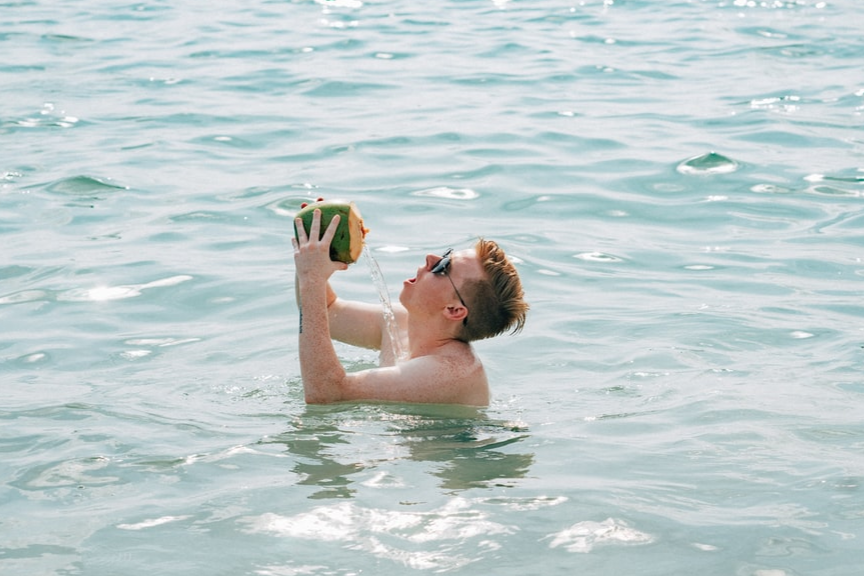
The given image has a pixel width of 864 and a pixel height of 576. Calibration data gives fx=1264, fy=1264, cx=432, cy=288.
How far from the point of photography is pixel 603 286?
7906mm

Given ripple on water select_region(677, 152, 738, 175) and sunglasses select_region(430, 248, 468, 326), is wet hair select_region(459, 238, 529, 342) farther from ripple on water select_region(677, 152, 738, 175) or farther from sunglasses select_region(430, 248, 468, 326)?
ripple on water select_region(677, 152, 738, 175)

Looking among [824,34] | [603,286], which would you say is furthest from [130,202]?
[824,34]

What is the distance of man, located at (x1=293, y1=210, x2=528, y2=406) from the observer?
539 cm

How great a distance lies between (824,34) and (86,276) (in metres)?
12.5

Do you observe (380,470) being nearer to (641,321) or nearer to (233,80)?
(641,321)

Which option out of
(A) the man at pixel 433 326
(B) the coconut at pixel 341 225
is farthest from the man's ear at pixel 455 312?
(B) the coconut at pixel 341 225

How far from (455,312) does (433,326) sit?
13 centimetres

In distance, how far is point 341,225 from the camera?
538 centimetres

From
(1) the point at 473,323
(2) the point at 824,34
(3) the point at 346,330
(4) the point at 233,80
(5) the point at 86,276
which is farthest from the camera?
(2) the point at 824,34

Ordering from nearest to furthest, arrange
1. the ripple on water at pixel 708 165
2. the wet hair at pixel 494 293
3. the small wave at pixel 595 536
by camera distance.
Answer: the small wave at pixel 595 536 → the wet hair at pixel 494 293 → the ripple on water at pixel 708 165

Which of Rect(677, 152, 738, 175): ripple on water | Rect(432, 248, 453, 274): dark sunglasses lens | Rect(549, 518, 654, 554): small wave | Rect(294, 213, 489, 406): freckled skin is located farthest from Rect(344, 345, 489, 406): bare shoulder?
Rect(677, 152, 738, 175): ripple on water

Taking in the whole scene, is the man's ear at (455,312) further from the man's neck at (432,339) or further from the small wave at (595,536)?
the small wave at (595,536)

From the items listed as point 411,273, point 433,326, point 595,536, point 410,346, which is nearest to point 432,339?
point 433,326

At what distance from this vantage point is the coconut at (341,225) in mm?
5375
